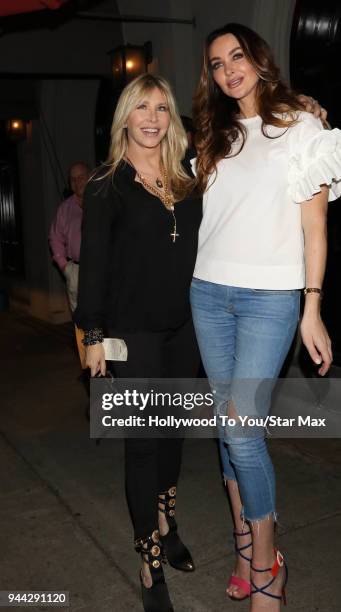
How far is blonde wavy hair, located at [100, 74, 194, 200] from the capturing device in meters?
→ 2.38

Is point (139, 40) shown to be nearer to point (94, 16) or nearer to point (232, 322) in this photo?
point (94, 16)

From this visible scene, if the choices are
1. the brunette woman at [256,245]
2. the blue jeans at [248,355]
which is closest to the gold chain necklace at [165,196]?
the brunette woman at [256,245]

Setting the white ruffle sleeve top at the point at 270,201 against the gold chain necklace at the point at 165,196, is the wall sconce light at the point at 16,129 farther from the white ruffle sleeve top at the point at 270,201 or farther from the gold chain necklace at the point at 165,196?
the white ruffle sleeve top at the point at 270,201

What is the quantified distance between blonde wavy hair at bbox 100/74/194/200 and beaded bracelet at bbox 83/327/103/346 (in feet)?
1.96

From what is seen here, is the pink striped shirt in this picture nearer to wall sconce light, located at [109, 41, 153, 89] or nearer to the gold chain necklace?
wall sconce light, located at [109, 41, 153, 89]

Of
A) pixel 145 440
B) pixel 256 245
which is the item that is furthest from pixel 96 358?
pixel 256 245

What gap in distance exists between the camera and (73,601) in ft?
7.98

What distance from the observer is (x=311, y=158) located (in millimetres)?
2008

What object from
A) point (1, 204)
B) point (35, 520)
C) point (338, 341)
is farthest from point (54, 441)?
point (1, 204)

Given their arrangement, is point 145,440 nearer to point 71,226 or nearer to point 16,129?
point 71,226

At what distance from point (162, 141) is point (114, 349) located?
2.93 feet

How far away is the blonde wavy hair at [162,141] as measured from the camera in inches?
93.9

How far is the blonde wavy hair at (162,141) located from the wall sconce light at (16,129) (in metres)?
7.20

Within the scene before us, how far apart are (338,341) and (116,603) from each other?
2.80m
